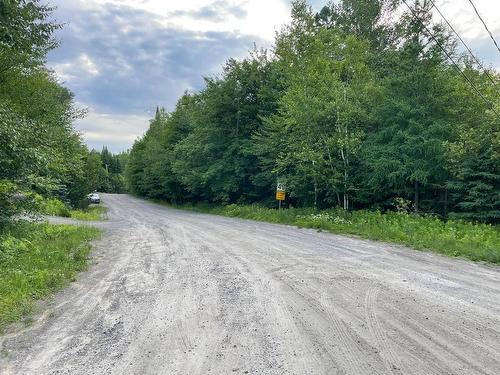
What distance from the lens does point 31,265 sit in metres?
6.76

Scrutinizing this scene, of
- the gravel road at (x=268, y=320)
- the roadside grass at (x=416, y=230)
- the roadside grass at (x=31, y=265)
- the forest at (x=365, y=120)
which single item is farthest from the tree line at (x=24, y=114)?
the forest at (x=365, y=120)

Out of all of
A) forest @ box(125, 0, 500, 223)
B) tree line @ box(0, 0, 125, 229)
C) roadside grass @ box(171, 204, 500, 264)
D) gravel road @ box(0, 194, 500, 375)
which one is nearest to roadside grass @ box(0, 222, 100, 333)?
gravel road @ box(0, 194, 500, 375)

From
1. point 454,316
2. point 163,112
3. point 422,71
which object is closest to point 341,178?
point 422,71

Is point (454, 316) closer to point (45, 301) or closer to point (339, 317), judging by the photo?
point (339, 317)

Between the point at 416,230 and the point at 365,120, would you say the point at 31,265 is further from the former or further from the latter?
the point at 365,120

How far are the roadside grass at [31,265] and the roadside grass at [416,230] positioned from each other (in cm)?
797

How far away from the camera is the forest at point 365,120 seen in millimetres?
14352

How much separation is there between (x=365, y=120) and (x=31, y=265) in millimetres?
14680

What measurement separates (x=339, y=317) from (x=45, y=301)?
3.89 meters

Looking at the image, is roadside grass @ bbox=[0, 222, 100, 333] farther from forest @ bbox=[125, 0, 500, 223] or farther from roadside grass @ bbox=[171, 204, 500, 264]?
forest @ bbox=[125, 0, 500, 223]

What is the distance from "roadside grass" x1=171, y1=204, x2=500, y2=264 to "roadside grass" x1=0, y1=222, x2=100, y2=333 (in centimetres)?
797

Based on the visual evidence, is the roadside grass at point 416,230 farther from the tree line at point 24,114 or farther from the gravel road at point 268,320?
the tree line at point 24,114

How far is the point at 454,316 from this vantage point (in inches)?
176


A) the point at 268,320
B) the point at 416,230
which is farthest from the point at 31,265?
the point at 416,230
